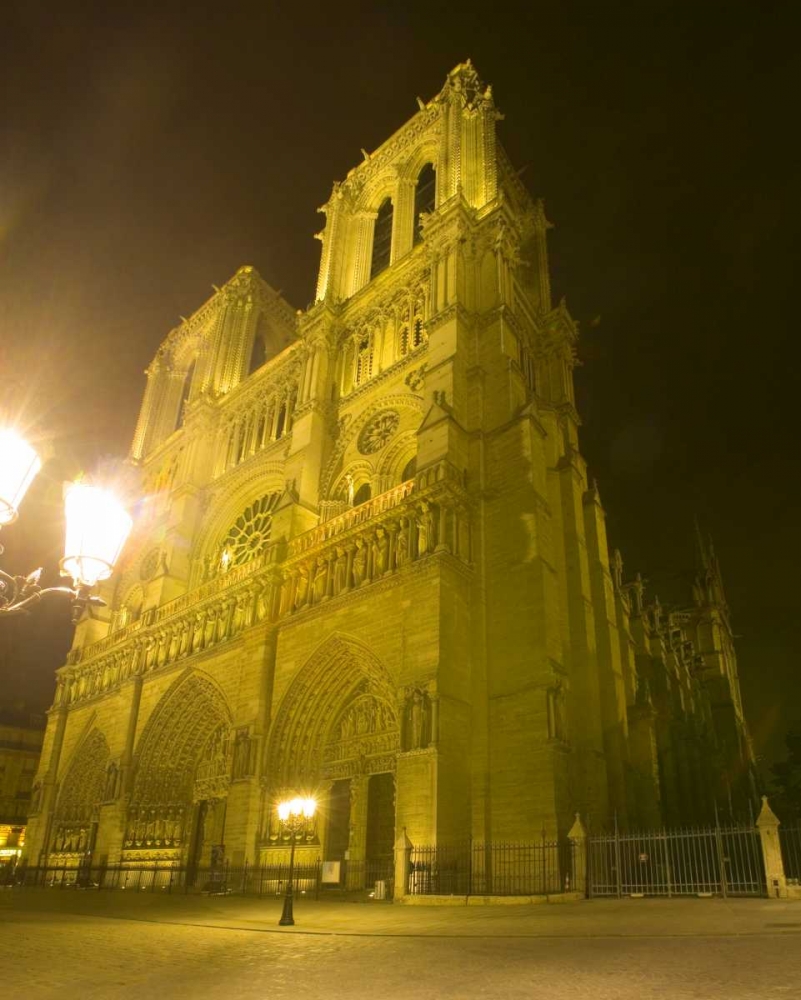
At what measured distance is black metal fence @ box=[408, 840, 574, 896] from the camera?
1373 cm

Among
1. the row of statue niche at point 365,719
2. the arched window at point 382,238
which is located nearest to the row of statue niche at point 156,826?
the row of statue niche at point 365,719

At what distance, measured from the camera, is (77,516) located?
6.80m

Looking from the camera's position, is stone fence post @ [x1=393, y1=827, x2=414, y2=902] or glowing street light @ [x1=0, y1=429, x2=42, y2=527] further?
stone fence post @ [x1=393, y1=827, x2=414, y2=902]

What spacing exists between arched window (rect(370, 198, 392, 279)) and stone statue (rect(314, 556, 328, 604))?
14.6 metres

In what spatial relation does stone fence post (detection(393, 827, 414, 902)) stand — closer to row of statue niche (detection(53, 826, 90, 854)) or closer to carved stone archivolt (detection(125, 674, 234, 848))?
carved stone archivolt (detection(125, 674, 234, 848))

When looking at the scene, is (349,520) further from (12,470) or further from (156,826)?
(12,470)

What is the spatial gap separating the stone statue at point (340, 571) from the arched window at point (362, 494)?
383 cm

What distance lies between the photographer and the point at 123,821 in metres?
23.5

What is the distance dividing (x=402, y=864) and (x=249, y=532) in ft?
53.5

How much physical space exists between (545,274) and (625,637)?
Result: 1467 centimetres

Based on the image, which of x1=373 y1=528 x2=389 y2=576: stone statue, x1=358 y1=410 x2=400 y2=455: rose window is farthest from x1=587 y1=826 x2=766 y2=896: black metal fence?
x1=358 y1=410 x2=400 y2=455: rose window

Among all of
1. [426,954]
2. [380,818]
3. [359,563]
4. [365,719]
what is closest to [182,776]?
[365,719]

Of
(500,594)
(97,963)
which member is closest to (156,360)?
(500,594)

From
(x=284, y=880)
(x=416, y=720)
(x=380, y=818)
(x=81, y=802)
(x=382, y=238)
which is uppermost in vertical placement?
(x=382, y=238)
